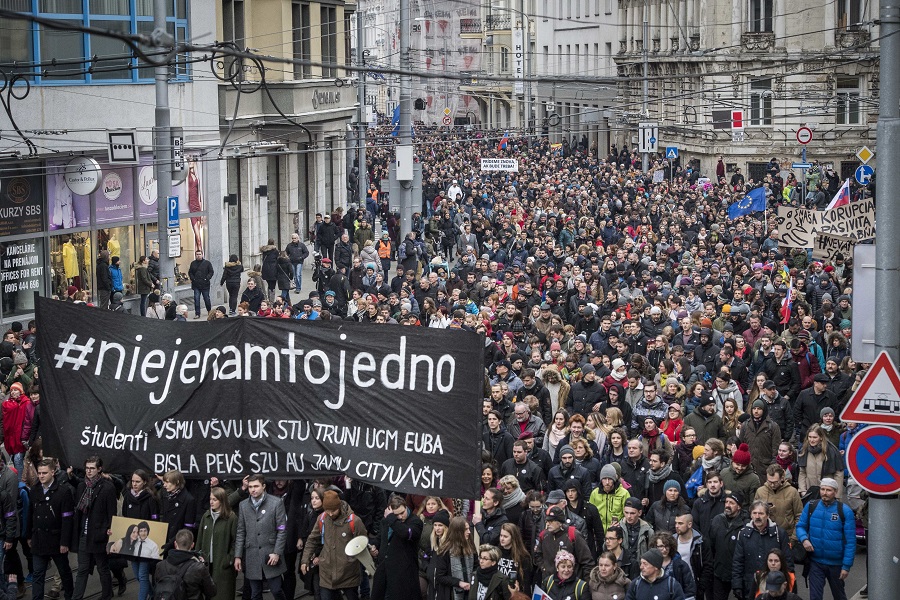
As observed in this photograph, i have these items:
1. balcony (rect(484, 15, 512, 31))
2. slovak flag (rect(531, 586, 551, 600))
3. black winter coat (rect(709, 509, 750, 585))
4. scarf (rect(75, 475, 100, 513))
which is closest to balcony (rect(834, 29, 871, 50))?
black winter coat (rect(709, 509, 750, 585))

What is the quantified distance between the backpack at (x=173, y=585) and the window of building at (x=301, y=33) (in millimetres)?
26521

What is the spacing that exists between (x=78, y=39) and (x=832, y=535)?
63.2 ft

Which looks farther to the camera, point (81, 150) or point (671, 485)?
point (81, 150)

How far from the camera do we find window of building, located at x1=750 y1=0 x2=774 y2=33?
5953 centimetres

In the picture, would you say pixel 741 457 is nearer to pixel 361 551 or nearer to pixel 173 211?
pixel 361 551

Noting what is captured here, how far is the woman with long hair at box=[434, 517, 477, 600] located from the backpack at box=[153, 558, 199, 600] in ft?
6.09

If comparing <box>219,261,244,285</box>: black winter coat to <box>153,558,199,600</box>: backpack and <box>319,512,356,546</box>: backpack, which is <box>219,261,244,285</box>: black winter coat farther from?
<box>153,558,199,600</box>: backpack

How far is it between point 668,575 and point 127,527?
178 inches

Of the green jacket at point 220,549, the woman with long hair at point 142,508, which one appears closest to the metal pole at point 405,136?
the woman with long hair at point 142,508

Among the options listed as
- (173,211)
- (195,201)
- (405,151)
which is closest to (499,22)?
(195,201)

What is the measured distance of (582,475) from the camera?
12.6 meters

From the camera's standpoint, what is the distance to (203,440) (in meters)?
10.8

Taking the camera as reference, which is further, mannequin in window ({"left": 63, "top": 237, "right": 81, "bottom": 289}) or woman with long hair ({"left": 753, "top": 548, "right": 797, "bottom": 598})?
mannequin in window ({"left": 63, "top": 237, "right": 81, "bottom": 289})

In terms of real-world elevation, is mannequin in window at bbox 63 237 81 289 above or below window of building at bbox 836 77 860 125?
below
